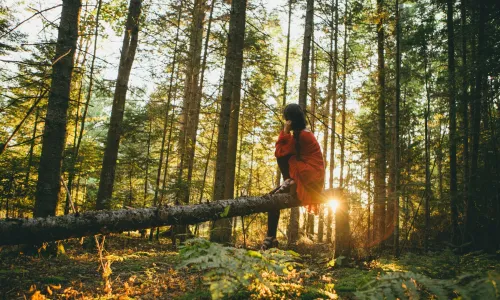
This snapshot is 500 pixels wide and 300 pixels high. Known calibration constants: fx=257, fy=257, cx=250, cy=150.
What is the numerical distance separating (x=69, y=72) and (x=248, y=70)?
1082 centimetres

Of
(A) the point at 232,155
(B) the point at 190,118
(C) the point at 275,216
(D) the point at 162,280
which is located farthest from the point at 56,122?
(B) the point at 190,118

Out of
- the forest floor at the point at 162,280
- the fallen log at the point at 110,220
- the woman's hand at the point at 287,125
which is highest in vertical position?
the woman's hand at the point at 287,125

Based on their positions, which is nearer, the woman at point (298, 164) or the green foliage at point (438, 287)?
the green foliage at point (438, 287)

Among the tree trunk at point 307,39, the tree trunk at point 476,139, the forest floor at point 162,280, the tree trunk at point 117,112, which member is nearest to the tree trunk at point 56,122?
the forest floor at point 162,280

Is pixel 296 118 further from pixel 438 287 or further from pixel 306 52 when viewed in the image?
pixel 306 52

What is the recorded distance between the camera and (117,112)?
28.1 feet

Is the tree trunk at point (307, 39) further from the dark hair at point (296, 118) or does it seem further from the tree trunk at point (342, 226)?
the tree trunk at point (342, 226)

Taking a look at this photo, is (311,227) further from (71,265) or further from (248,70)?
(71,265)

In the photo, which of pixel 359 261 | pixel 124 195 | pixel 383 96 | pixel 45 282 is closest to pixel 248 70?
pixel 383 96

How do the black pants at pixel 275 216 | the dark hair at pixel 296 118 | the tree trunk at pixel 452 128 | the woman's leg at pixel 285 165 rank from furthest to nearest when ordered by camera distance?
the tree trunk at pixel 452 128, the woman's leg at pixel 285 165, the dark hair at pixel 296 118, the black pants at pixel 275 216

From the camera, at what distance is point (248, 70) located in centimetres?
1545

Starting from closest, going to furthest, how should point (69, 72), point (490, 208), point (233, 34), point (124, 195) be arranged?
point (69, 72)
point (233, 34)
point (490, 208)
point (124, 195)

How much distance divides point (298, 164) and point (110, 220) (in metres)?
3.27

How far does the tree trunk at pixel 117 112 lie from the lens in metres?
8.42
